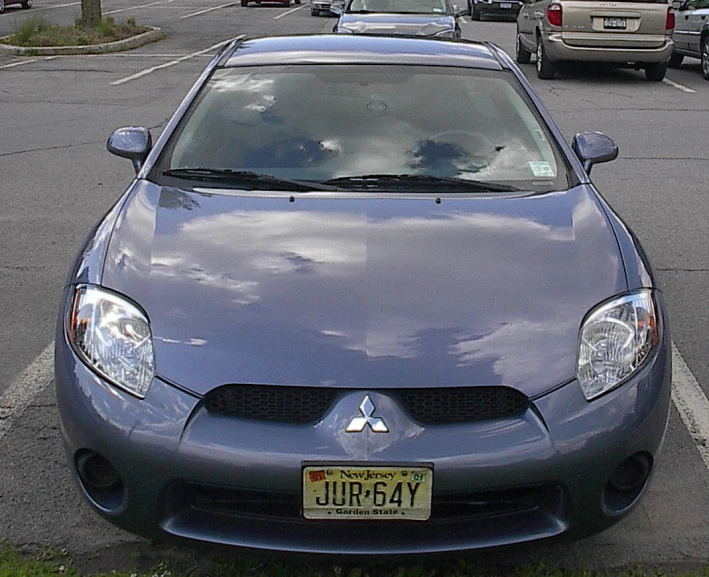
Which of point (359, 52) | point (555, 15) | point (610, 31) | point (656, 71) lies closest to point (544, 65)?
point (555, 15)

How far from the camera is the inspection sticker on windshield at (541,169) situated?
3.84 metres

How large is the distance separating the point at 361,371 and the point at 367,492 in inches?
12.8

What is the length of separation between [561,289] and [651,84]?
1254cm

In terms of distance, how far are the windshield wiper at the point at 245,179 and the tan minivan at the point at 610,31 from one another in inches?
450

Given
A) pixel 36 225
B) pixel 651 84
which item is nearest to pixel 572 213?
pixel 36 225

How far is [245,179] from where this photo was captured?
3.73 meters

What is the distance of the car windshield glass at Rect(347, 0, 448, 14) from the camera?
1395 cm

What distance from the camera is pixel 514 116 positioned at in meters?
4.23

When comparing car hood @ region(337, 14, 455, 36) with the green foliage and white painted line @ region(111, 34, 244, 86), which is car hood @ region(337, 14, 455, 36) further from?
the green foliage

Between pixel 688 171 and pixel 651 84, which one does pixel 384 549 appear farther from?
pixel 651 84

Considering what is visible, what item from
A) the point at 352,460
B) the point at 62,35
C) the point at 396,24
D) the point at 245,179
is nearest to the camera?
the point at 352,460

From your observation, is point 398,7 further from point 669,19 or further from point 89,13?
point 89,13

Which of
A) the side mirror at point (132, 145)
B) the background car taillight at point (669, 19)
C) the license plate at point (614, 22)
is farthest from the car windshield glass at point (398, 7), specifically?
the side mirror at point (132, 145)

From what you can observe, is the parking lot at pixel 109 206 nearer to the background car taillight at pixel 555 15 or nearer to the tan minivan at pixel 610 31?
the tan minivan at pixel 610 31
